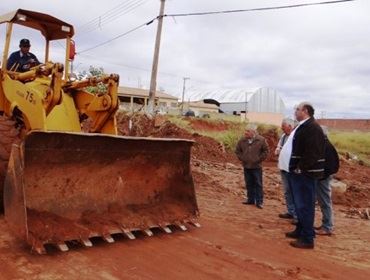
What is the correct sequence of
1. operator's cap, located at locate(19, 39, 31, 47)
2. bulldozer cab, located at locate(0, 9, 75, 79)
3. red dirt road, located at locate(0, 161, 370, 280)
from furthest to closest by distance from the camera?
operator's cap, located at locate(19, 39, 31, 47) < bulldozer cab, located at locate(0, 9, 75, 79) < red dirt road, located at locate(0, 161, 370, 280)

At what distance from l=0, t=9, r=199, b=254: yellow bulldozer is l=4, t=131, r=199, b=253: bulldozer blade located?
1 centimetres

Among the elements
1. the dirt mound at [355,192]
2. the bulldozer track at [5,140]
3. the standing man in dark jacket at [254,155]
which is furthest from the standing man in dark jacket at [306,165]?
the dirt mound at [355,192]

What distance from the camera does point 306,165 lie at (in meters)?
6.05

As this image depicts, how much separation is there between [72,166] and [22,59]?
242 cm

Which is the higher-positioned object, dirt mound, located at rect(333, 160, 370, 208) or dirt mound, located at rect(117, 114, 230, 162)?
dirt mound, located at rect(117, 114, 230, 162)

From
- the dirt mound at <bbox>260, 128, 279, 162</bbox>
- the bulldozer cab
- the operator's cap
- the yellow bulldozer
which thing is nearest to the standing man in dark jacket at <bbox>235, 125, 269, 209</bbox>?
the yellow bulldozer

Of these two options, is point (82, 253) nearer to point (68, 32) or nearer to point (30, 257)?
point (30, 257)

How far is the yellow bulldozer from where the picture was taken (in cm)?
522

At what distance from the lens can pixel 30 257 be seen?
16.4 ft

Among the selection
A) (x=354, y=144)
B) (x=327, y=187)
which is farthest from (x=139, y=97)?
(x=327, y=187)

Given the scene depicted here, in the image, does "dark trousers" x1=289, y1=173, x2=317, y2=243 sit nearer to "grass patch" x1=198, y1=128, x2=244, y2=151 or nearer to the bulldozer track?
the bulldozer track

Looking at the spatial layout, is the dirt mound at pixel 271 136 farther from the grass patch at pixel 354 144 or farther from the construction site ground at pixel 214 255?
the construction site ground at pixel 214 255

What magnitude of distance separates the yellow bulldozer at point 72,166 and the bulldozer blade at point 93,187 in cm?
1

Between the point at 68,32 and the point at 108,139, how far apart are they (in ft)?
8.37
